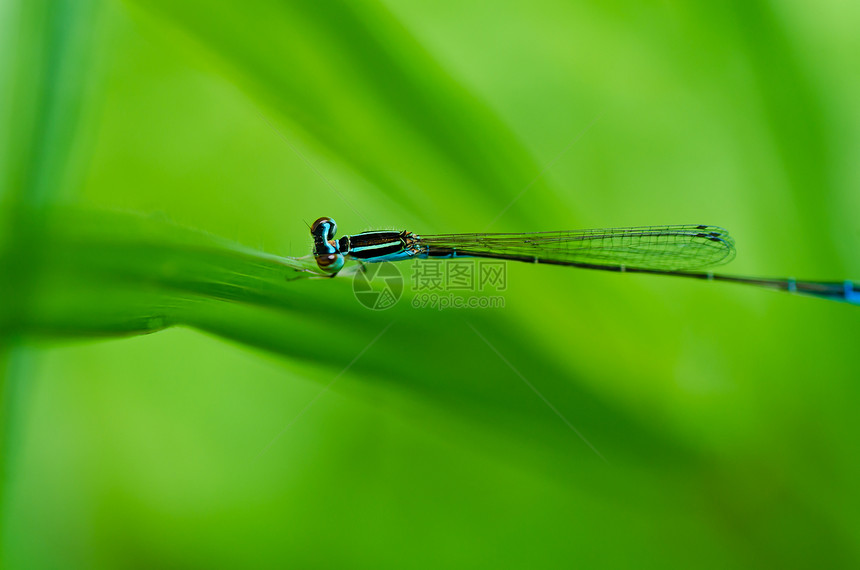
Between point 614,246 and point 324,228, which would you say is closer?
point 324,228

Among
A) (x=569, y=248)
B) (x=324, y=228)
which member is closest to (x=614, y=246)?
(x=569, y=248)

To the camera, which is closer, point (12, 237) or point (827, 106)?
point (12, 237)

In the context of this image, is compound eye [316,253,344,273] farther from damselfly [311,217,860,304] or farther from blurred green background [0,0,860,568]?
blurred green background [0,0,860,568]

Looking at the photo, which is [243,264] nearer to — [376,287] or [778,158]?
[376,287]

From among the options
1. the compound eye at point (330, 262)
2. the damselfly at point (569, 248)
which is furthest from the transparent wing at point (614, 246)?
the compound eye at point (330, 262)

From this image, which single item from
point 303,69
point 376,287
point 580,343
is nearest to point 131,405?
point 376,287

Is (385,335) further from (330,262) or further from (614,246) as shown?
(614,246)

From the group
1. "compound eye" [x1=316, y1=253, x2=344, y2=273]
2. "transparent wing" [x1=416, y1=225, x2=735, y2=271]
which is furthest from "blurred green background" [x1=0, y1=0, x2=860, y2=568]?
"compound eye" [x1=316, y1=253, x2=344, y2=273]
